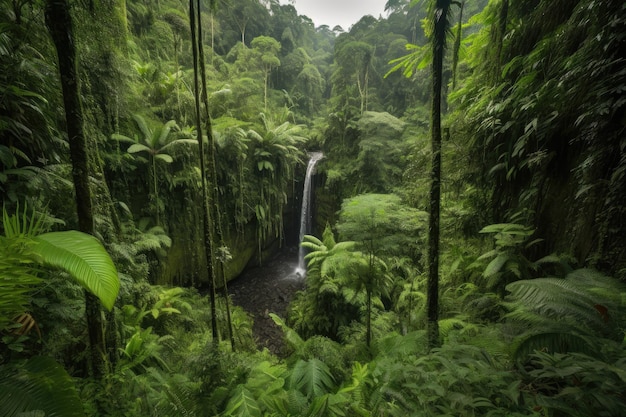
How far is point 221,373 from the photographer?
356 cm

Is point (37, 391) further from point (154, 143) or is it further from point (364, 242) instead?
point (154, 143)

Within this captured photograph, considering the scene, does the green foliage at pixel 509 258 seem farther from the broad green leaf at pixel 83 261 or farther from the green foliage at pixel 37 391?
the green foliage at pixel 37 391

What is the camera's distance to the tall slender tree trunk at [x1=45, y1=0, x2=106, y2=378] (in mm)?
2188

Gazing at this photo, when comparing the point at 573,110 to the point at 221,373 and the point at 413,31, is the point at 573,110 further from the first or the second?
the point at 413,31

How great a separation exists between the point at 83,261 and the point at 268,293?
10171 millimetres

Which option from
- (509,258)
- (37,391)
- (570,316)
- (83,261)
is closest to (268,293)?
(509,258)

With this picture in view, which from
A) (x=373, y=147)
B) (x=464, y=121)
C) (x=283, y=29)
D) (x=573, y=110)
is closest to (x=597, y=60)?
(x=573, y=110)

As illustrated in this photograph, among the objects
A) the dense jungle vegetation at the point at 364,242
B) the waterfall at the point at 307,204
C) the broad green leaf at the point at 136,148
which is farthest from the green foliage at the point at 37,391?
the waterfall at the point at 307,204

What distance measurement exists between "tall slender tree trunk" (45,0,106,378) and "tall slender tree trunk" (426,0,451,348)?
373cm

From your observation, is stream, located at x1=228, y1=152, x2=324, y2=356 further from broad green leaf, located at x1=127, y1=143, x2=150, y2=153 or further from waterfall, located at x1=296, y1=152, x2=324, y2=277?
broad green leaf, located at x1=127, y1=143, x2=150, y2=153

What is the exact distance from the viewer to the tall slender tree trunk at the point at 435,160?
285 cm

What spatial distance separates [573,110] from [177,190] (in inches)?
363

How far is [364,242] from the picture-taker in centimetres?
552

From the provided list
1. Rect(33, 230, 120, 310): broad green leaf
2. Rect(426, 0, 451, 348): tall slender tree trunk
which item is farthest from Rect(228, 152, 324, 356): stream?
Rect(33, 230, 120, 310): broad green leaf
